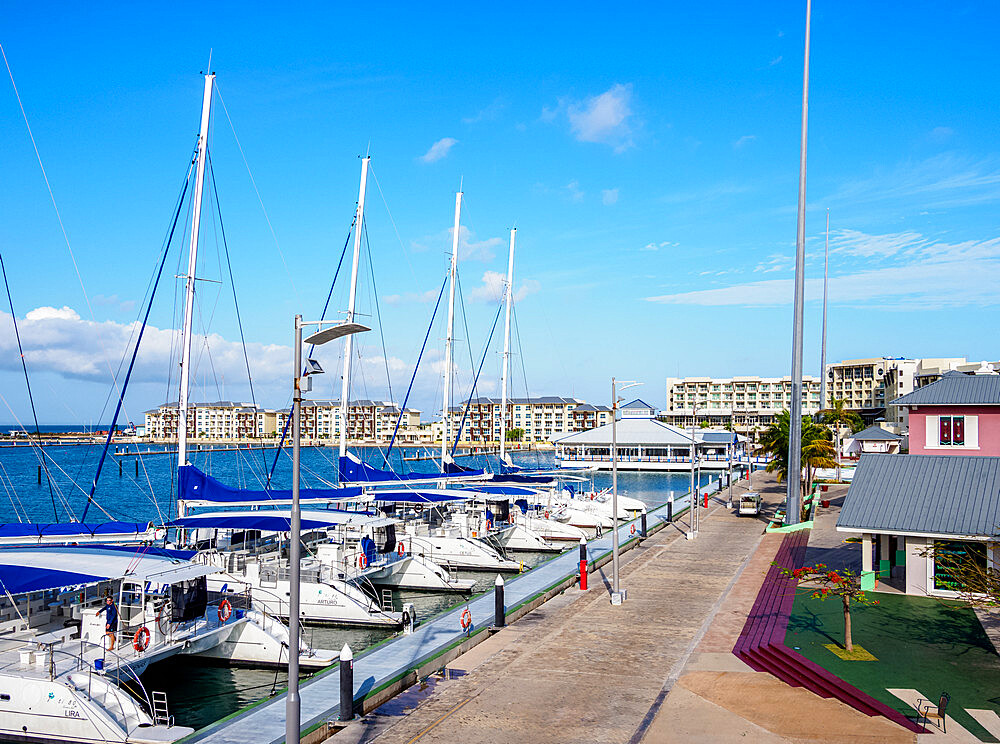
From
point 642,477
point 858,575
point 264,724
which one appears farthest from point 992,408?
point 642,477

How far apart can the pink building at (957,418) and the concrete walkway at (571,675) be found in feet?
34.0

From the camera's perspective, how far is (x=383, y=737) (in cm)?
1584

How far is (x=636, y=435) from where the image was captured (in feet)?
402

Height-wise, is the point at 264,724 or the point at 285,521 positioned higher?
the point at 285,521

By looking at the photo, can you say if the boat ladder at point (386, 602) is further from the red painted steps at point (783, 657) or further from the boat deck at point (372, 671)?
the red painted steps at point (783, 657)

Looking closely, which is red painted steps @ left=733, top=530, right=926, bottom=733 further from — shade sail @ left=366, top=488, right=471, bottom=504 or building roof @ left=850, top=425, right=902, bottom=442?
building roof @ left=850, top=425, right=902, bottom=442

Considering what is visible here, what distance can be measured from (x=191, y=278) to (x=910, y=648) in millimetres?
26513

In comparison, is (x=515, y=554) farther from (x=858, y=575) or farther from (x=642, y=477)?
(x=642, y=477)

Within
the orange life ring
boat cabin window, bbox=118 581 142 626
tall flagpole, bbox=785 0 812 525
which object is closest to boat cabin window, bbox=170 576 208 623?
boat cabin window, bbox=118 581 142 626

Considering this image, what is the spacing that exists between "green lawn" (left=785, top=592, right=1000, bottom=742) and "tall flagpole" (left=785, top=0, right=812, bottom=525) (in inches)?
786

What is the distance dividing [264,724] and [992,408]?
29.7 m

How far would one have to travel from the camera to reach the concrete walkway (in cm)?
1616

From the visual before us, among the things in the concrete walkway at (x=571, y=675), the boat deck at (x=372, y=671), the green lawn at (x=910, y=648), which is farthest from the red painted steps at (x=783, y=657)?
the boat deck at (x=372, y=671)

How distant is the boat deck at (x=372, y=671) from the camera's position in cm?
1627
